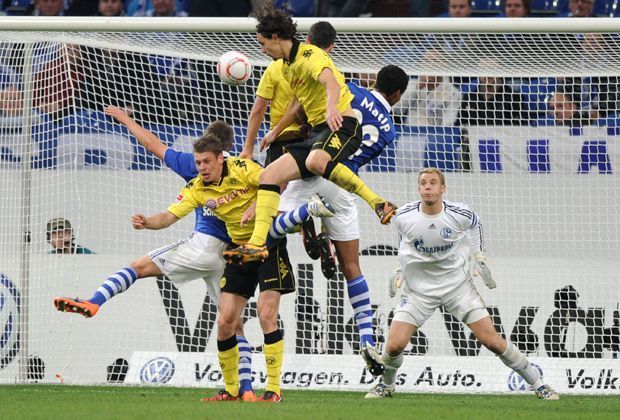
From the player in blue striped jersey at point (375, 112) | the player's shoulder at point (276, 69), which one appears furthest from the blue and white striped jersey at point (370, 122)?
the player's shoulder at point (276, 69)

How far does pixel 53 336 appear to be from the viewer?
12016mm

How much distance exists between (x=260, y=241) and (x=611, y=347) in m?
4.56

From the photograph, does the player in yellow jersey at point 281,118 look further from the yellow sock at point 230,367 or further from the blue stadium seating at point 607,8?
the blue stadium seating at point 607,8

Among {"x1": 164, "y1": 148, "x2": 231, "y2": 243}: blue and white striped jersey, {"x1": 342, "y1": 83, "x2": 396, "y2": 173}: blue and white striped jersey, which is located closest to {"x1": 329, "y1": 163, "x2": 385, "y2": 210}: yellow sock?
{"x1": 342, "y1": 83, "x2": 396, "y2": 173}: blue and white striped jersey

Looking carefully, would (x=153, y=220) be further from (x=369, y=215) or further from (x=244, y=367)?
(x=369, y=215)

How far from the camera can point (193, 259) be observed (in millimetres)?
9812

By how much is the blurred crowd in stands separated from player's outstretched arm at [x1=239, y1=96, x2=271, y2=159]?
5570 mm

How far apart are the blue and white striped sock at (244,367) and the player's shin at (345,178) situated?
1516 mm

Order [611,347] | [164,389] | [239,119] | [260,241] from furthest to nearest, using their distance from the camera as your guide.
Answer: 1. [239,119]
2. [611,347]
3. [164,389]
4. [260,241]

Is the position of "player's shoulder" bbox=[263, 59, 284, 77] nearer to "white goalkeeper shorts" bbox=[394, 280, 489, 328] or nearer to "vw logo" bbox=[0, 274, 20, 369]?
"white goalkeeper shorts" bbox=[394, 280, 489, 328]

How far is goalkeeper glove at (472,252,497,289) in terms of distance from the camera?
9445mm

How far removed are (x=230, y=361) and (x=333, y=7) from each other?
7989 mm

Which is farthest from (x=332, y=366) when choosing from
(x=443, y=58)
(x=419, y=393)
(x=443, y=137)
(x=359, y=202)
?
(x=443, y=58)

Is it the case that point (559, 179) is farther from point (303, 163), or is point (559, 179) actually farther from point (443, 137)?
point (303, 163)
